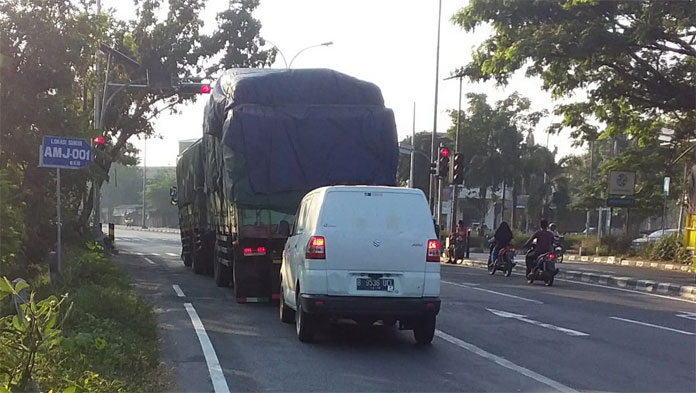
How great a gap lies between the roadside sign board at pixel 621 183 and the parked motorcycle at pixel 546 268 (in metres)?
16.3

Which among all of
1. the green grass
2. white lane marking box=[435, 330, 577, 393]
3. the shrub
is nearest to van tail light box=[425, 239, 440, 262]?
white lane marking box=[435, 330, 577, 393]

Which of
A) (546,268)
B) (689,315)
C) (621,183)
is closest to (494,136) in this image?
(621,183)

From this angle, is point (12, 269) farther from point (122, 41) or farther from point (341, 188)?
point (122, 41)

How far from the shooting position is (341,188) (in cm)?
1035

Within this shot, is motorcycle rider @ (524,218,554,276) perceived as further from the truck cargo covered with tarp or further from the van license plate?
the van license plate

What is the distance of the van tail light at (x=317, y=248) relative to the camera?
10.0 m

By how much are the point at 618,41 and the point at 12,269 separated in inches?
685

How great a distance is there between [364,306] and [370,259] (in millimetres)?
549

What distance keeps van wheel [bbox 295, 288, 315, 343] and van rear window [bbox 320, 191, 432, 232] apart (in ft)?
3.75

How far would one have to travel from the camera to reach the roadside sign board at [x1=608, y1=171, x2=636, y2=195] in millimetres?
36406

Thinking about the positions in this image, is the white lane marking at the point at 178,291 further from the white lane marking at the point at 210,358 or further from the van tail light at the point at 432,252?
the van tail light at the point at 432,252

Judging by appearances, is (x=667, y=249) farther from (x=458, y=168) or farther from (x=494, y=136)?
(x=494, y=136)

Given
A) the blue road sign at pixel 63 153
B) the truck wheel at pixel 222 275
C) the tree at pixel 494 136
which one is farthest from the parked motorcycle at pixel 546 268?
the tree at pixel 494 136

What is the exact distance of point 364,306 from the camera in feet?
32.5
